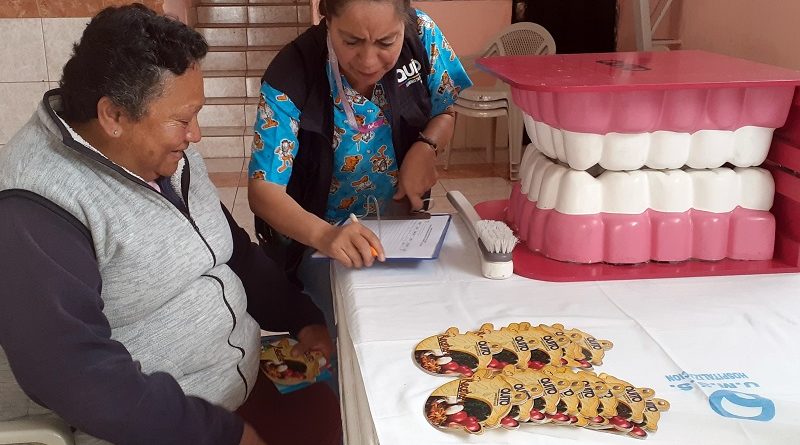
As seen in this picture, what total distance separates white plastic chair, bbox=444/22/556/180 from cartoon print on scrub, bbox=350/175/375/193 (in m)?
3.22

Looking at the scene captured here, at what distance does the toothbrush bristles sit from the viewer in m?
1.26

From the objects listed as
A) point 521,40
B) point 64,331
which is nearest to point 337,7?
point 64,331

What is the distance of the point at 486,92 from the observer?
4.89 m

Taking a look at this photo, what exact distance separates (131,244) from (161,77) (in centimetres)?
24

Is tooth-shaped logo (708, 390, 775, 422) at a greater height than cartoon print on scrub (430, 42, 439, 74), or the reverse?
cartoon print on scrub (430, 42, 439, 74)

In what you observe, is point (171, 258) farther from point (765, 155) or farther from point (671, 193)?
point (765, 155)

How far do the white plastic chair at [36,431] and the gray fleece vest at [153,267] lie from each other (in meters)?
0.09

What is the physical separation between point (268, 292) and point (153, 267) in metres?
0.42

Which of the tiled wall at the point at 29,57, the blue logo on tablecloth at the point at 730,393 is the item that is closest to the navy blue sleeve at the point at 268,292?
the blue logo on tablecloth at the point at 730,393

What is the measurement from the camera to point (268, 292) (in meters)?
1.46

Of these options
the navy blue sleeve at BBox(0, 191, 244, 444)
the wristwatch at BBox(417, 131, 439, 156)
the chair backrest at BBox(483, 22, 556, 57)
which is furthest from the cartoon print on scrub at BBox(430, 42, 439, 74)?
the chair backrest at BBox(483, 22, 556, 57)

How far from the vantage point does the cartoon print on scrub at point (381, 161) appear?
1.60m

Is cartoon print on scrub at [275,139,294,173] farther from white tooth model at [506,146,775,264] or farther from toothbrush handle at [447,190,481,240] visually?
white tooth model at [506,146,775,264]

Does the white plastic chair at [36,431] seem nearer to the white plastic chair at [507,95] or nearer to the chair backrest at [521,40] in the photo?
the white plastic chair at [507,95]
